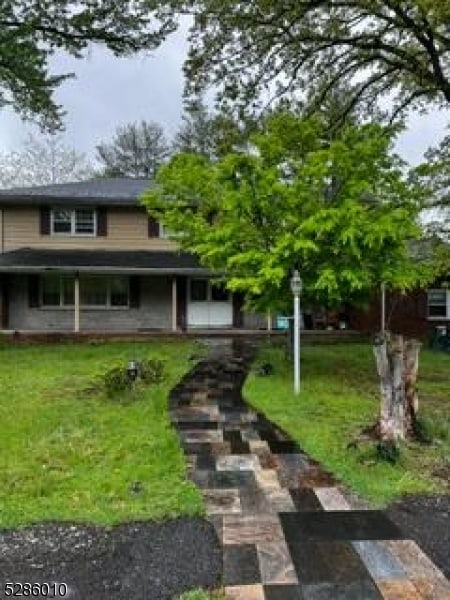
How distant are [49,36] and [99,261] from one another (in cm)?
675

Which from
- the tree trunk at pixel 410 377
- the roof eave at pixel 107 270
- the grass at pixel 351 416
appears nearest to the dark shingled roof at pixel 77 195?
the roof eave at pixel 107 270

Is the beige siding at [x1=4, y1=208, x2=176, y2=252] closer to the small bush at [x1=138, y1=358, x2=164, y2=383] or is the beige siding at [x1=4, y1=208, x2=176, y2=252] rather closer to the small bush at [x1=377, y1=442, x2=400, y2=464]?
the small bush at [x1=138, y1=358, x2=164, y2=383]

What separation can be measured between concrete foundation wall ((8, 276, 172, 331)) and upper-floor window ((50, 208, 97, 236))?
207 centimetres

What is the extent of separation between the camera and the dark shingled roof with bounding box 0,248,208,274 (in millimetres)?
19500

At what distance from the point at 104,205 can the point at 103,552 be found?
17902mm

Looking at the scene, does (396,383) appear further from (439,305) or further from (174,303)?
(439,305)

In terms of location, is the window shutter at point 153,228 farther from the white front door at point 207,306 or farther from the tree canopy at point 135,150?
the tree canopy at point 135,150

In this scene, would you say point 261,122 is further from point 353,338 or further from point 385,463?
point 385,463

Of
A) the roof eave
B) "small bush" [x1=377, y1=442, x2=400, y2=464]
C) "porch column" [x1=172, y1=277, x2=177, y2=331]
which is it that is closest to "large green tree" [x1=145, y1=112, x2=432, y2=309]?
"small bush" [x1=377, y1=442, x2=400, y2=464]

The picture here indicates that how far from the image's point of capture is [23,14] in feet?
56.5

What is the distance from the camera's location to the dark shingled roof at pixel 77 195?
20.7 meters

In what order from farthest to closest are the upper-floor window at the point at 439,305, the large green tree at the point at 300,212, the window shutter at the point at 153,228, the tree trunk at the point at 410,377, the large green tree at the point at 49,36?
the upper-floor window at the point at 439,305, the window shutter at the point at 153,228, the large green tree at the point at 49,36, the large green tree at the point at 300,212, the tree trunk at the point at 410,377

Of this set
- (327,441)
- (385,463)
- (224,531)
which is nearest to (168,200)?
(327,441)

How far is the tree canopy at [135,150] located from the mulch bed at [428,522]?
135 feet
